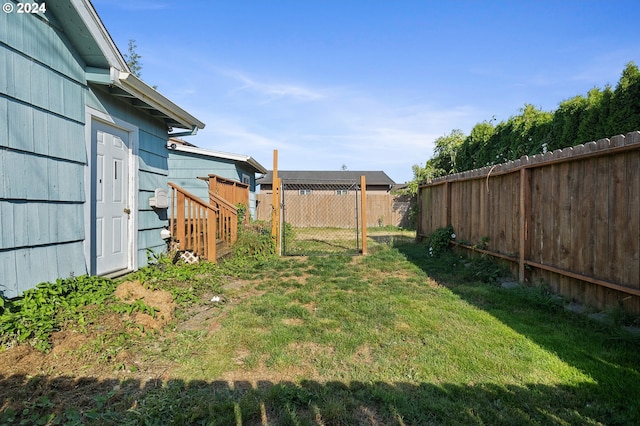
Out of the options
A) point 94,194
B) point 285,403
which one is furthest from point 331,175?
point 285,403

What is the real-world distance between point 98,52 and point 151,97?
3.36 ft

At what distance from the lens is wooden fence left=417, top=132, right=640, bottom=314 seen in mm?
3123

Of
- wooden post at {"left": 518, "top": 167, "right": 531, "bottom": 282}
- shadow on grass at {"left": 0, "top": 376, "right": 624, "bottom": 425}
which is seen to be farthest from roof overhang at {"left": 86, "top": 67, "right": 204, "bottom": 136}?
wooden post at {"left": 518, "top": 167, "right": 531, "bottom": 282}

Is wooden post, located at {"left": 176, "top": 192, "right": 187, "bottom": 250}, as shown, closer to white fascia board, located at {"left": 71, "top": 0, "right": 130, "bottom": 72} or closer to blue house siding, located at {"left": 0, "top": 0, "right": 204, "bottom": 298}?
blue house siding, located at {"left": 0, "top": 0, "right": 204, "bottom": 298}

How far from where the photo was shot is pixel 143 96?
4.69m

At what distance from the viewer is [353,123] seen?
1652cm

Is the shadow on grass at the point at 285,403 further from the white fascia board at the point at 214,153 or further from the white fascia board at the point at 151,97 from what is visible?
the white fascia board at the point at 214,153

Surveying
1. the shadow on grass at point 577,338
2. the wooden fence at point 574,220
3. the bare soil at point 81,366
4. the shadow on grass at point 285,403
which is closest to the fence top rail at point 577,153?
the wooden fence at point 574,220

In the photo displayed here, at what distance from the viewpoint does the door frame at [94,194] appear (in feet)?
13.1

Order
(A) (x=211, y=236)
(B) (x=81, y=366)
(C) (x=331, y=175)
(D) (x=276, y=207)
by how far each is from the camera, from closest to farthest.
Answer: (B) (x=81, y=366) → (A) (x=211, y=236) → (D) (x=276, y=207) → (C) (x=331, y=175)

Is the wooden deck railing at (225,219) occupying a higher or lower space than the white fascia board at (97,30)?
lower

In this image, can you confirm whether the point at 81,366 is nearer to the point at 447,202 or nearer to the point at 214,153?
the point at 447,202

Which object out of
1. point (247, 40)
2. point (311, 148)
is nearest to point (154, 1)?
point (247, 40)

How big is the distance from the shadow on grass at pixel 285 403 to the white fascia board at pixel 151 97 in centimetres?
333
